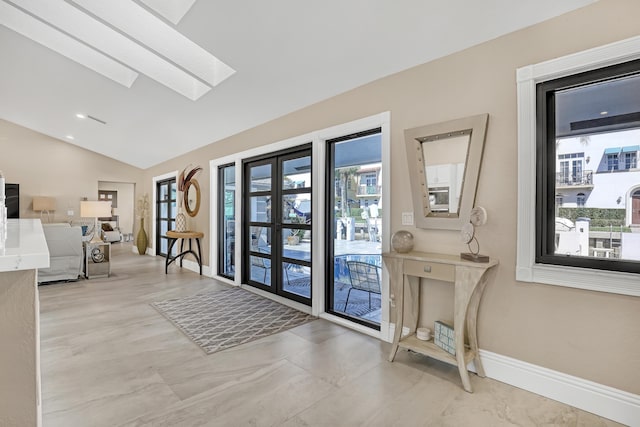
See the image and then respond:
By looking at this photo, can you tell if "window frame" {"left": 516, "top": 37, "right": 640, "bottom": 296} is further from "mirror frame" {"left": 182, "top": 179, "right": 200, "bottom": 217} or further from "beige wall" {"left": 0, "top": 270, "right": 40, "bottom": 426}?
"mirror frame" {"left": 182, "top": 179, "right": 200, "bottom": 217}

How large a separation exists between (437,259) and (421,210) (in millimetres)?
508

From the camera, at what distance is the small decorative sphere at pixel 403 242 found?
8.53ft

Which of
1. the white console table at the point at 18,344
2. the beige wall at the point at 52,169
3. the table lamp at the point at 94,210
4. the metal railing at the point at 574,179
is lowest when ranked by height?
the white console table at the point at 18,344

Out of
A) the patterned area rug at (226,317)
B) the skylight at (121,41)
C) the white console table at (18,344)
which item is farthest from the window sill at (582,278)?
the skylight at (121,41)

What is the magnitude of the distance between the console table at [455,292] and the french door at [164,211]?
6.29 metres

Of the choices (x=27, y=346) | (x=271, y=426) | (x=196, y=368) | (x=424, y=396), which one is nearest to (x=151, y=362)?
(x=196, y=368)

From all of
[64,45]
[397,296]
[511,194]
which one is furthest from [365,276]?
[64,45]

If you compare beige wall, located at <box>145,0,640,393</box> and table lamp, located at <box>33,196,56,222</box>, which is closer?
beige wall, located at <box>145,0,640,393</box>

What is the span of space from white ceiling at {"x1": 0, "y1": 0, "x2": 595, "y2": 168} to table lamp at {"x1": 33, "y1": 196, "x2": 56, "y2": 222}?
2934 mm

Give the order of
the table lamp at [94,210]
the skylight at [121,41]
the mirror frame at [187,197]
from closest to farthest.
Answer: the skylight at [121,41]
the table lamp at [94,210]
the mirror frame at [187,197]

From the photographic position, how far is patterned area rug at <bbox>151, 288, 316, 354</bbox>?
302cm

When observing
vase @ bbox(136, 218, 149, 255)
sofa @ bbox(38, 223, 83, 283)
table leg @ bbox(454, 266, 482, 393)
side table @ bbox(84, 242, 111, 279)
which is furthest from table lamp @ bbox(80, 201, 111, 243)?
table leg @ bbox(454, 266, 482, 393)

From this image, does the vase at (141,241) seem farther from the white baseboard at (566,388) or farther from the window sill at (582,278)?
the window sill at (582,278)

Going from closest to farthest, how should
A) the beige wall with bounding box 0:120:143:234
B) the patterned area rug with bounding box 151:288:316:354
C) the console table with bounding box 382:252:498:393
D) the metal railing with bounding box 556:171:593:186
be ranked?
the metal railing with bounding box 556:171:593:186
the console table with bounding box 382:252:498:393
the patterned area rug with bounding box 151:288:316:354
the beige wall with bounding box 0:120:143:234
